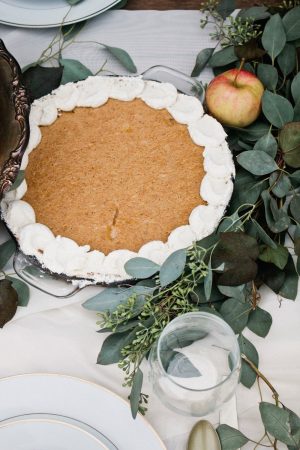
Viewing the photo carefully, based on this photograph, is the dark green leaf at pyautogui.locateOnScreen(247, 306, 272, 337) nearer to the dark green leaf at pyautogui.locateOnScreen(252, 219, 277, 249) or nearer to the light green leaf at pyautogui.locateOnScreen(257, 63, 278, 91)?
the dark green leaf at pyautogui.locateOnScreen(252, 219, 277, 249)

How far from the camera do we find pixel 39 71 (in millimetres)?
1035

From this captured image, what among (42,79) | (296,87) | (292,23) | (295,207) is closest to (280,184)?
(295,207)

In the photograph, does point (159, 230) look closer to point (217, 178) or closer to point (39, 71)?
point (217, 178)

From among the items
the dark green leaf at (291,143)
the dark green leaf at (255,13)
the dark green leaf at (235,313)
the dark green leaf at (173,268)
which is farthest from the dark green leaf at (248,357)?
the dark green leaf at (255,13)

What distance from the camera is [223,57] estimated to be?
1051 millimetres

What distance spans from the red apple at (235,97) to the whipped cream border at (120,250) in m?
0.02

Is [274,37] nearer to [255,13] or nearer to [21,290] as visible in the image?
[255,13]

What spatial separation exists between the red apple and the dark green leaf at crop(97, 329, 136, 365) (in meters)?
0.31

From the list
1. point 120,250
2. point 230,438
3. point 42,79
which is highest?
point 42,79

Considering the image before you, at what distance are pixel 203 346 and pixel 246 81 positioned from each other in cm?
35

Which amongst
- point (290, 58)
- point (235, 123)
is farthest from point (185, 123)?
point (290, 58)

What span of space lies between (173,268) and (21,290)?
198 mm

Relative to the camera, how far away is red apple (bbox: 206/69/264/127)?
3.21 ft

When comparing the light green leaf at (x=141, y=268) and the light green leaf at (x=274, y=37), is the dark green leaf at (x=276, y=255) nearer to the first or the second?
the light green leaf at (x=141, y=268)
